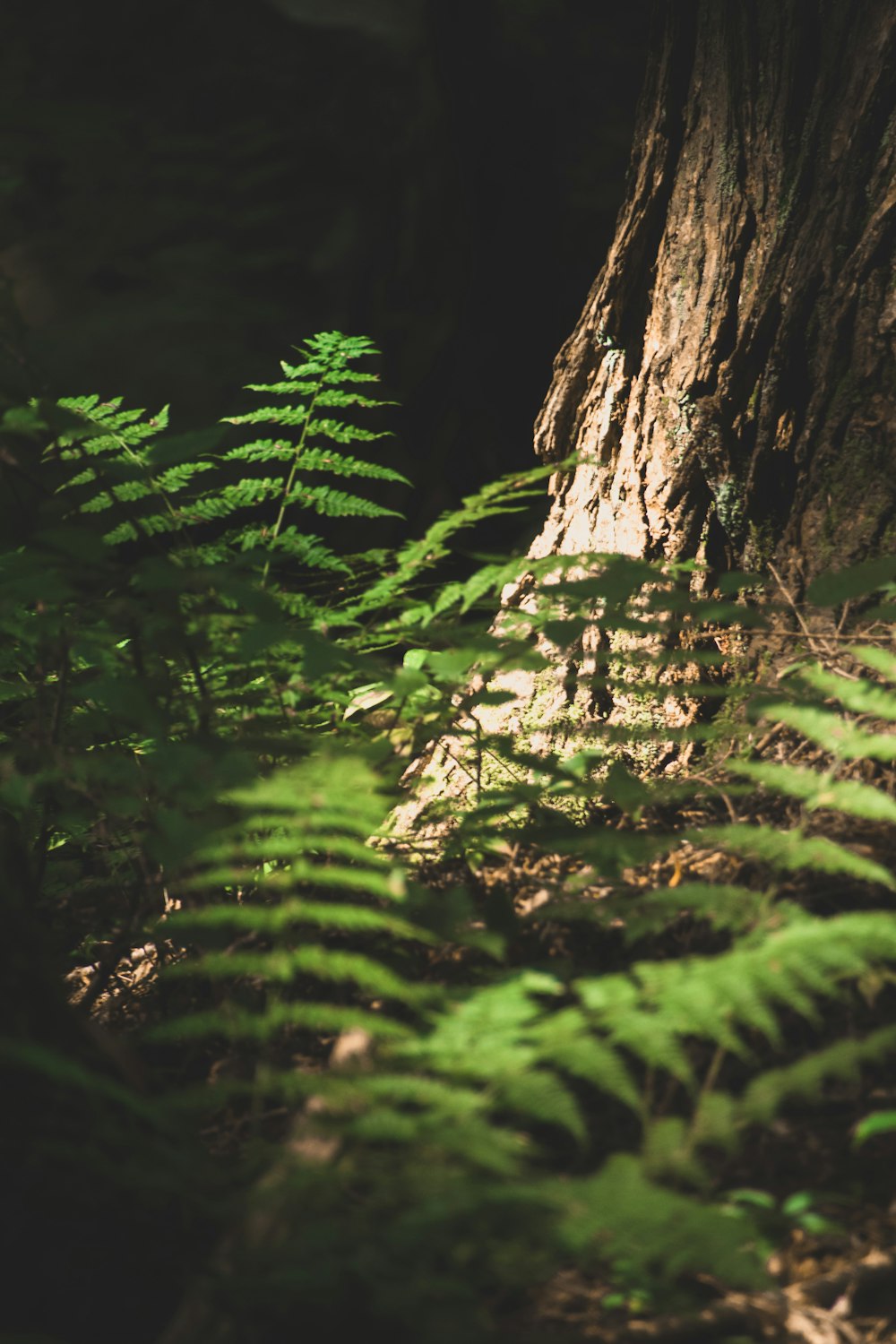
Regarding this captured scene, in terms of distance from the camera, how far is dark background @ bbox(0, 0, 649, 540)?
5.92 meters

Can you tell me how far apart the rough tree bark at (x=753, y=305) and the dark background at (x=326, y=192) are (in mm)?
3315

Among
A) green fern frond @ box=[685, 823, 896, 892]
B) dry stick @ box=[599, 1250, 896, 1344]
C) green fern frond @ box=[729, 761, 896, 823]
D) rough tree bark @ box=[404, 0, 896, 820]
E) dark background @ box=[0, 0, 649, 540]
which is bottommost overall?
dry stick @ box=[599, 1250, 896, 1344]

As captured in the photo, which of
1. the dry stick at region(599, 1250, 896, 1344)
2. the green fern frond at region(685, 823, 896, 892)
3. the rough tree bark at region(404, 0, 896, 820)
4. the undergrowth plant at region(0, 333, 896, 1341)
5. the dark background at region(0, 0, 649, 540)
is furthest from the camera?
the dark background at region(0, 0, 649, 540)

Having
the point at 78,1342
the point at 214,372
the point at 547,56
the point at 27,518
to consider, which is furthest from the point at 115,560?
the point at 78,1342

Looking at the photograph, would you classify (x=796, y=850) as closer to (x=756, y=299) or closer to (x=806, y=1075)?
(x=806, y=1075)

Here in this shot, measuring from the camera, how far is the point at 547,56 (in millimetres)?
6211

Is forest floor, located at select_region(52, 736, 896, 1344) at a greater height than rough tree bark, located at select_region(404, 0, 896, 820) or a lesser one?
lesser

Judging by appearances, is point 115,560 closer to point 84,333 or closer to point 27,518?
point 84,333

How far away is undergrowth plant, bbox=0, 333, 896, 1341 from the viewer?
110 cm

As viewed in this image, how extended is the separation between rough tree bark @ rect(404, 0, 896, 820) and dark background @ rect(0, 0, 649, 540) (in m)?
3.31

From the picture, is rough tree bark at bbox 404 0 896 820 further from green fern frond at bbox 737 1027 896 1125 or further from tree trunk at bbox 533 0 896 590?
green fern frond at bbox 737 1027 896 1125

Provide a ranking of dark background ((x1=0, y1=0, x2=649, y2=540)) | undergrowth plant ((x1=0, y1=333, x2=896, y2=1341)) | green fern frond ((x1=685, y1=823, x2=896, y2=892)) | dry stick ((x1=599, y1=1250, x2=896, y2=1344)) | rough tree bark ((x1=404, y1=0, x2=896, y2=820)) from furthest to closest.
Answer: dark background ((x1=0, y1=0, x2=649, y2=540)) < rough tree bark ((x1=404, y1=0, x2=896, y2=820)) < green fern frond ((x1=685, y1=823, x2=896, y2=892)) < dry stick ((x1=599, y1=1250, x2=896, y2=1344)) < undergrowth plant ((x1=0, y1=333, x2=896, y2=1341))

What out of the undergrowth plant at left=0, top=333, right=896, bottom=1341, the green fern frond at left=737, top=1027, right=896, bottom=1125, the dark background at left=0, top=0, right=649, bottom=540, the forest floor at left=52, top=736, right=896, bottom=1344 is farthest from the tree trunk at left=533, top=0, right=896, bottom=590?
the dark background at left=0, top=0, right=649, bottom=540

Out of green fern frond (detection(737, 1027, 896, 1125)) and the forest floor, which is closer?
green fern frond (detection(737, 1027, 896, 1125))
